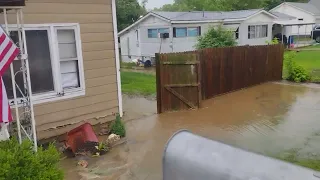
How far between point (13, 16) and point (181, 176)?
482 centimetres

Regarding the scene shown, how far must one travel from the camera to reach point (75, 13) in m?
7.11

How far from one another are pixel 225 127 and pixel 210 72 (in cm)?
378

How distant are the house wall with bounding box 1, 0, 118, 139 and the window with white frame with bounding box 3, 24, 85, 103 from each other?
0.15m

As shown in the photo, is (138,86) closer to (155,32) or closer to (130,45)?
(155,32)

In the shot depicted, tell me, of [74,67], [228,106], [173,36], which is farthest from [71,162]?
[173,36]

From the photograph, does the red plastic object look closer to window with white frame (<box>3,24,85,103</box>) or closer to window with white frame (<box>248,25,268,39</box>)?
window with white frame (<box>3,24,85,103</box>)

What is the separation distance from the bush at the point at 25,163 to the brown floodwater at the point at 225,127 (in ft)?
7.18

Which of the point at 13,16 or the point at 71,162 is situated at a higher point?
the point at 13,16

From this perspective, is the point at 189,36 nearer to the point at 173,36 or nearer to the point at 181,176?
the point at 173,36

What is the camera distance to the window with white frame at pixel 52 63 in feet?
21.2

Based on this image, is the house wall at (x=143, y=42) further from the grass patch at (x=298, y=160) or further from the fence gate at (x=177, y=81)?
the grass patch at (x=298, y=160)

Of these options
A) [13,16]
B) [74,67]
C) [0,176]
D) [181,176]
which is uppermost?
[13,16]

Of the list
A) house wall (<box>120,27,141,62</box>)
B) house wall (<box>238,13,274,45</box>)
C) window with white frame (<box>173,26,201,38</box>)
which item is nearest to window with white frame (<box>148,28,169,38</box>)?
window with white frame (<box>173,26,201,38</box>)

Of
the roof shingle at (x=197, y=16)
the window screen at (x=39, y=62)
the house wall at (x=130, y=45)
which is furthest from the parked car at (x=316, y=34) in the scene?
the window screen at (x=39, y=62)
